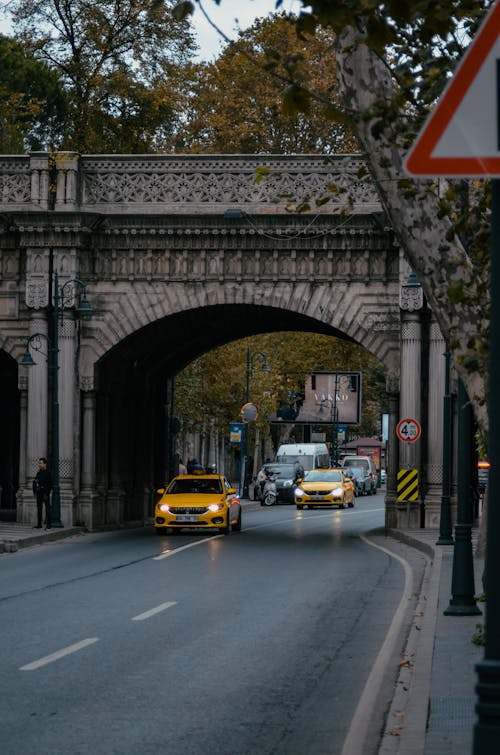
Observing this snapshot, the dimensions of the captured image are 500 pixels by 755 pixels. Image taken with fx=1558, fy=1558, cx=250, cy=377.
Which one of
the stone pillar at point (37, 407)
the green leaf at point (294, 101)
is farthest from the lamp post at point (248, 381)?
the green leaf at point (294, 101)

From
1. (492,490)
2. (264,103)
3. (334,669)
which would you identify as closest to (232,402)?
(264,103)

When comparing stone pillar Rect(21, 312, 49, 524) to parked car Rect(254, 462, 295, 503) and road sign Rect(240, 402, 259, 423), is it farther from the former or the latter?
parked car Rect(254, 462, 295, 503)

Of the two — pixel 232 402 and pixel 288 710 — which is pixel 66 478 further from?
pixel 232 402

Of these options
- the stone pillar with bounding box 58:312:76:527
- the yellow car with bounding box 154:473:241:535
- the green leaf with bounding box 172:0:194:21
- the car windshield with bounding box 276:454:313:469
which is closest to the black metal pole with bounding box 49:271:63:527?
the stone pillar with bounding box 58:312:76:527

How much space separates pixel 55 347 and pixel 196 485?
4621 mm

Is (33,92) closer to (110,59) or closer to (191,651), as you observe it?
(110,59)

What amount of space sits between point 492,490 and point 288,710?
5.36 m

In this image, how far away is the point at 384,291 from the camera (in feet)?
124

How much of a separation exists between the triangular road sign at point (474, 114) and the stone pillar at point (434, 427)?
101 feet

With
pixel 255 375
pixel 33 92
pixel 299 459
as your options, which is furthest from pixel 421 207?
pixel 299 459

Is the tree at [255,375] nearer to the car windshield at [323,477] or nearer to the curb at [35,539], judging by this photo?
the car windshield at [323,477]

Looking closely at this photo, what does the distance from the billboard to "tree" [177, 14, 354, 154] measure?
1854 cm

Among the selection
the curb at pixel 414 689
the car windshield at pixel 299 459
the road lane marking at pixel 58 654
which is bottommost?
the road lane marking at pixel 58 654

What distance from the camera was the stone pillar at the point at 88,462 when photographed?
3803 centimetres
